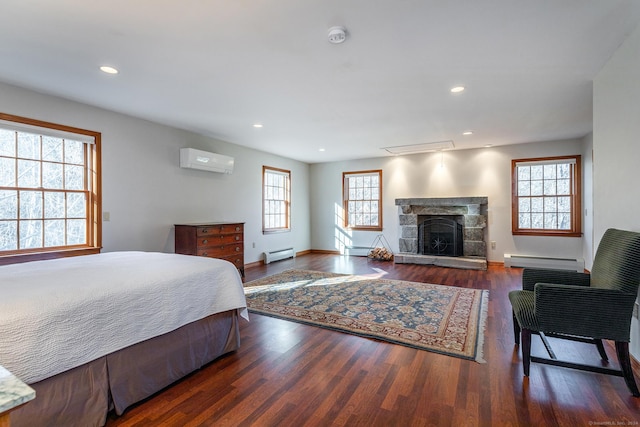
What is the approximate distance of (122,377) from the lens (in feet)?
5.78

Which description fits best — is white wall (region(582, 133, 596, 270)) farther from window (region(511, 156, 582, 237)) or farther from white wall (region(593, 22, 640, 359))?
white wall (region(593, 22, 640, 359))

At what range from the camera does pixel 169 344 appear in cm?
202

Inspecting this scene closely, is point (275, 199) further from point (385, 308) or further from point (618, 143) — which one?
point (618, 143)

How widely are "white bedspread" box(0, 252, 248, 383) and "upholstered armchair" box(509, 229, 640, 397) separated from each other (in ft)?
7.06

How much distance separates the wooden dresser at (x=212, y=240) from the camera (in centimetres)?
442

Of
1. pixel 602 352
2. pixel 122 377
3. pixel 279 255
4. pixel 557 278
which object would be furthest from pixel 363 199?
pixel 122 377

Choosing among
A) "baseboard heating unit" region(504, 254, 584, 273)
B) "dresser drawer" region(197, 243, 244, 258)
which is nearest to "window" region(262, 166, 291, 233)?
"dresser drawer" region(197, 243, 244, 258)

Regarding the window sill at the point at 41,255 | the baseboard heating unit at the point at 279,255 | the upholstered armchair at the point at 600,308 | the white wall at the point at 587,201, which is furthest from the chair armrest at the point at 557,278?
the baseboard heating unit at the point at 279,255

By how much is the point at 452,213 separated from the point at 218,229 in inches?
185

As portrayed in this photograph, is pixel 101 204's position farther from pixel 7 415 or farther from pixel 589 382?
pixel 589 382

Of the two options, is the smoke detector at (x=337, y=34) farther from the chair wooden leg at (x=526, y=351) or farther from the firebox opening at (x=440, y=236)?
the firebox opening at (x=440, y=236)

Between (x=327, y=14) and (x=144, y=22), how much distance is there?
1252 mm

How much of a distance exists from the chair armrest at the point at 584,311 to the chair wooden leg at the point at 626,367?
0.06 meters

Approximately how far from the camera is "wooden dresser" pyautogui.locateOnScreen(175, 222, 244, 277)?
442 centimetres
